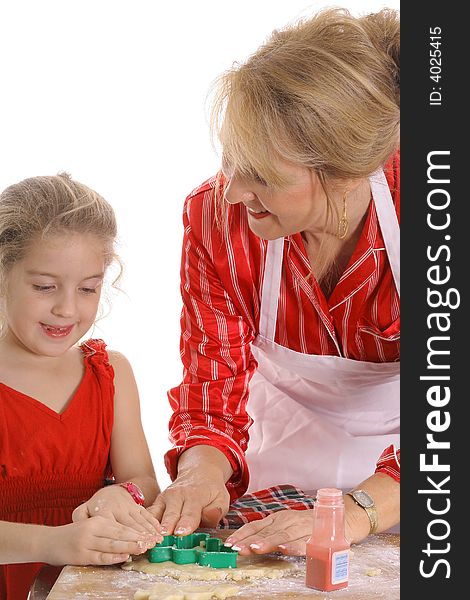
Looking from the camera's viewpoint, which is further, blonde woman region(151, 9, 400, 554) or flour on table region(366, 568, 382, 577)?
blonde woman region(151, 9, 400, 554)

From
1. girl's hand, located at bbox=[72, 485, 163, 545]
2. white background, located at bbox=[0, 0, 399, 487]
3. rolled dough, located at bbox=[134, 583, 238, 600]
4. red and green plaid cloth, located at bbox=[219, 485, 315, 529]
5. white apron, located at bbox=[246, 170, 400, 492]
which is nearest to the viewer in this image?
rolled dough, located at bbox=[134, 583, 238, 600]

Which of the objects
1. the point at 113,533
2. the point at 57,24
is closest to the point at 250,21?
the point at 57,24

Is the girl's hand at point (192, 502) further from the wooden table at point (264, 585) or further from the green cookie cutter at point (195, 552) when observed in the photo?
the wooden table at point (264, 585)

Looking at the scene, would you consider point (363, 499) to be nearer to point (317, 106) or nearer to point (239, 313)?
point (239, 313)

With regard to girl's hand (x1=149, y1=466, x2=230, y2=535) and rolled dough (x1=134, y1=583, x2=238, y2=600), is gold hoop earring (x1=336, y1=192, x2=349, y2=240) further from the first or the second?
rolled dough (x1=134, y1=583, x2=238, y2=600)

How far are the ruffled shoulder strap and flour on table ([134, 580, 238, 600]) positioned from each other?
0.64 metres

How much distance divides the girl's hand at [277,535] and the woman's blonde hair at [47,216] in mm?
598

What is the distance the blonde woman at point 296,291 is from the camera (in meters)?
1.61

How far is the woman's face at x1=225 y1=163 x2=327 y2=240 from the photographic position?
5.39 feet

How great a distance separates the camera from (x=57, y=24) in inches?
119

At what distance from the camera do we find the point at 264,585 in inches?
53.3

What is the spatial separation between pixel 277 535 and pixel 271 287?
0.60m

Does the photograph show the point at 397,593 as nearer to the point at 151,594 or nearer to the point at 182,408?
the point at 151,594

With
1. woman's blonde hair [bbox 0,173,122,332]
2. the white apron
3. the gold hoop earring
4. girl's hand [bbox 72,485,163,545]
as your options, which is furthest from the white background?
girl's hand [bbox 72,485,163,545]
